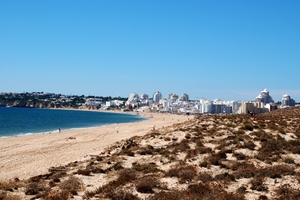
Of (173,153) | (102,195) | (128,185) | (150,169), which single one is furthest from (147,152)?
(102,195)

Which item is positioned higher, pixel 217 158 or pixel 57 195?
pixel 217 158

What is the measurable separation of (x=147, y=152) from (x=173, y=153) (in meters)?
1.99

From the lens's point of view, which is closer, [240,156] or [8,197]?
[8,197]

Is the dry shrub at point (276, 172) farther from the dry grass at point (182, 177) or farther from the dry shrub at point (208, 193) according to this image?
the dry shrub at point (208, 193)

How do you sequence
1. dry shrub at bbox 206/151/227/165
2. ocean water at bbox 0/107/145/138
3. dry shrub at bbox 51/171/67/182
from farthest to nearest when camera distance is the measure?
ocean water at bbox 0/107/145/138
dry shrub at bbox 206/151/227/165
dry shrub at bbox 51/171/67/182

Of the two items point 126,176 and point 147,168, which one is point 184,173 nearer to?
point 126,176

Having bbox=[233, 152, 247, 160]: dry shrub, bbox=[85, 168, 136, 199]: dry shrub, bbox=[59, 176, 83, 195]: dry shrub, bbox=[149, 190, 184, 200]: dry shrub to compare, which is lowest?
bbox=[59, 176, 83, 195]: dry shrub

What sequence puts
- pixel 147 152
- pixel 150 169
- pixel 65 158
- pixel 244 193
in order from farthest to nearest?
pixel 65 158 → pixel 147 152 → pixel 150 169 → pixel 244 193

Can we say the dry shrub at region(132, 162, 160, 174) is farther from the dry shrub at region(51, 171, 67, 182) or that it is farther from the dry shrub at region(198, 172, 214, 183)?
the dry shrub at region(51, 171, 67, 182)

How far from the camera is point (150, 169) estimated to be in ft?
54.3

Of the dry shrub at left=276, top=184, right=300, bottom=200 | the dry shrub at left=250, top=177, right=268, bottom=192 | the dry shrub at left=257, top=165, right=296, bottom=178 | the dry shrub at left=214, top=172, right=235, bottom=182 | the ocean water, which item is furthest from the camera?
the ocean water

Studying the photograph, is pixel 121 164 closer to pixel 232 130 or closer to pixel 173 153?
pixel 173 153

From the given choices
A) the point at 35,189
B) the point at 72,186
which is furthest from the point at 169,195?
the point at 35,189

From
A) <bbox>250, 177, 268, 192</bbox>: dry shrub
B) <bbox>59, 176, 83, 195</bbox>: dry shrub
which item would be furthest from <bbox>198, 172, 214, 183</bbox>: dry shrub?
<bbox>59, 176, 83, 195</bbox>: dry shrub
